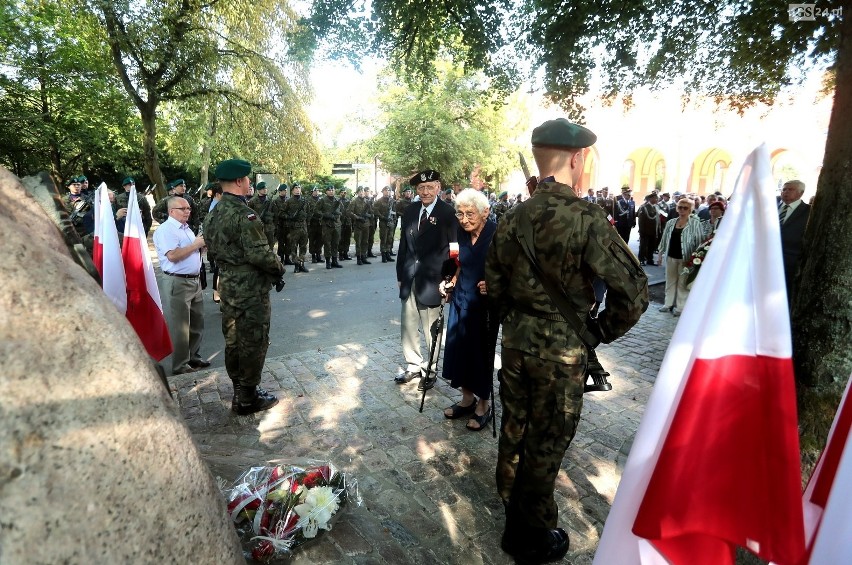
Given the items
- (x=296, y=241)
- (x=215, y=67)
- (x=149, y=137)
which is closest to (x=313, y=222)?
(x=296, y=241)

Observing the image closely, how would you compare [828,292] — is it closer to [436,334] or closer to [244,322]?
[436,334]

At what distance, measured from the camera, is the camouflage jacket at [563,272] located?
2.27m

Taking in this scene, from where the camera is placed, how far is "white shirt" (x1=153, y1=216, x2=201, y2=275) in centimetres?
491

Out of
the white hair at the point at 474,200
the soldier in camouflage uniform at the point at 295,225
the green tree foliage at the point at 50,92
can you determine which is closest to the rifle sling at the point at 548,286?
the white hair at the point at 474,200

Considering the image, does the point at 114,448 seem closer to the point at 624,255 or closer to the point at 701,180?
the point at 624,255

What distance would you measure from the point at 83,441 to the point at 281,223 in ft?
39.5

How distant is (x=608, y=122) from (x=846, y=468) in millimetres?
33600

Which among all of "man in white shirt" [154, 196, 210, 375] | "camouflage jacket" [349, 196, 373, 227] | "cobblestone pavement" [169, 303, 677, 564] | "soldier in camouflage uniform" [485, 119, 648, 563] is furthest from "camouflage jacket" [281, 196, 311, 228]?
"soldier in camouflage uniform" [485, 119, 648, 563]

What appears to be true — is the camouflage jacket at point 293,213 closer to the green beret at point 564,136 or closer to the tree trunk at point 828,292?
the green beret at point 564,136

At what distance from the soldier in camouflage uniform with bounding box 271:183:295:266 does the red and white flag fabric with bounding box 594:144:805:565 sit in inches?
465

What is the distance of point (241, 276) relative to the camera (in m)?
4.03

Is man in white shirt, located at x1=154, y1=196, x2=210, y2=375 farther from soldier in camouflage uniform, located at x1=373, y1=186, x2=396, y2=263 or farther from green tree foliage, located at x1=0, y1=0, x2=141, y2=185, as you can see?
green tree foliage, located at x1=0, y1=0, x2=141, y2=185

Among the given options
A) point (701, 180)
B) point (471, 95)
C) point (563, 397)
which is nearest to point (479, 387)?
point (563, 397)

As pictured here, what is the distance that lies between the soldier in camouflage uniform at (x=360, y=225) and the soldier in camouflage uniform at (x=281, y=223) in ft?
6.30
